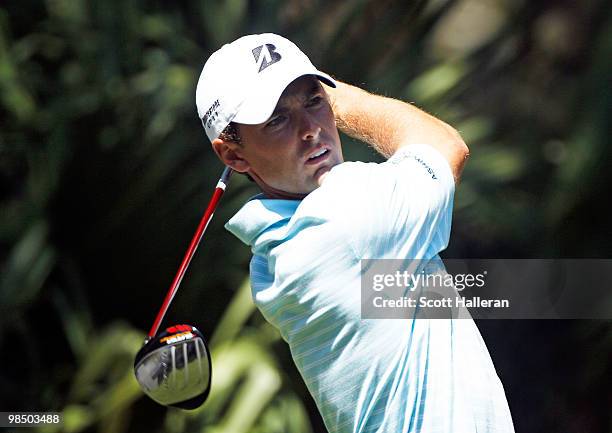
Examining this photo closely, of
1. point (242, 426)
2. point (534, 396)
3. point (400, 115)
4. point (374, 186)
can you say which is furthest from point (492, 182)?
point (374, 186)

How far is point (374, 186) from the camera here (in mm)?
1941

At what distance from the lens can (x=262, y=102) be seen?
204 cm

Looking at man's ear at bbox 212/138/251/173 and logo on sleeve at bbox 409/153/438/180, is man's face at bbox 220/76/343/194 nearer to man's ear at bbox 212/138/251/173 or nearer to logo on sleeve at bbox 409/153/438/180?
man's ear at bbox 212/138/251/173

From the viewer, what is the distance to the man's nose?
6.71ft

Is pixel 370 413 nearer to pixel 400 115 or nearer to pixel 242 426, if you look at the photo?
pixel 400 115

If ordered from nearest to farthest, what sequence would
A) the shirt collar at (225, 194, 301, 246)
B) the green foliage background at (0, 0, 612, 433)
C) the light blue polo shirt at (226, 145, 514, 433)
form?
1. the light blue polo shirt at (226, 145, 514, 433)
2. the shirt collar at (225, 194, 301, 246)
3. the green foliage background at (0, 0, 612, 433)

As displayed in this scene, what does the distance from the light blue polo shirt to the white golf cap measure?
0.19m

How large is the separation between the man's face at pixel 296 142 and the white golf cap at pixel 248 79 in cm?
4

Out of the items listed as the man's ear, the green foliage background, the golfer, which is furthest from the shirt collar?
the green foliage background

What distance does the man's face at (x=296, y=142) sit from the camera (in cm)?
205

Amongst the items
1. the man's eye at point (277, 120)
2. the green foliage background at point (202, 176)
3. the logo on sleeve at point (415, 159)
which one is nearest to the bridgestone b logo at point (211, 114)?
the man's eye at point (277, 120)

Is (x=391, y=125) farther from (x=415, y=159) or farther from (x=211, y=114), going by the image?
(x=211, y=114)

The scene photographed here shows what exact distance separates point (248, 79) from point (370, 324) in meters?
0.49

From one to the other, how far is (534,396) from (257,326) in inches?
39.8
